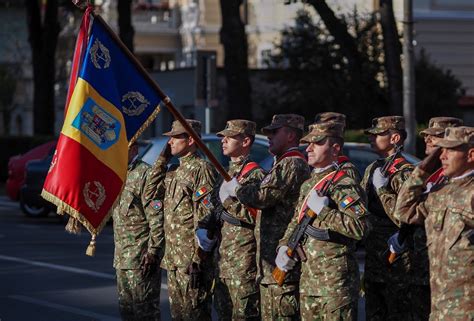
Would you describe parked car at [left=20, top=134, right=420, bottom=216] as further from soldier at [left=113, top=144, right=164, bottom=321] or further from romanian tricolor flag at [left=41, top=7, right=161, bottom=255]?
romanian tricolor flag at [left=41, top=7, right=161, bottom=255]

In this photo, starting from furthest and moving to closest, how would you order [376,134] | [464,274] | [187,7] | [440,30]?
[187,7] < [440,30] < [376,134] < [464,274]

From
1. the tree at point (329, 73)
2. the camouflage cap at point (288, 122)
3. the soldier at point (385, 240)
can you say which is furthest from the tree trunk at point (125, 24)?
the camouflage cap at point (288, 122)

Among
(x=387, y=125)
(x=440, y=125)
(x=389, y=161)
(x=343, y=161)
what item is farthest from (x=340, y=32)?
(x=343, y=161)

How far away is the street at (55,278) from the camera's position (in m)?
12.6

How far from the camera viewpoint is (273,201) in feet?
28.4

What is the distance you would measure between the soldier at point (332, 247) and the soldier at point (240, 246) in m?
0.94

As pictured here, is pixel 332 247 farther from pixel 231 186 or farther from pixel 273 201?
pixel 231 186

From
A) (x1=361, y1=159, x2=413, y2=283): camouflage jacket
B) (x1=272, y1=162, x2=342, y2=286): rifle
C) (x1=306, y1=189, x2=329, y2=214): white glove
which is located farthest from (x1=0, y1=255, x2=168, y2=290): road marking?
(x1=306, y1=189, x2=329, y2=214): white glove

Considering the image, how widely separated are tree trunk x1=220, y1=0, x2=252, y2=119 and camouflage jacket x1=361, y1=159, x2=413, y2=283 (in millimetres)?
17627

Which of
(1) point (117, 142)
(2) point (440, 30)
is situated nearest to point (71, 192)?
(1) point (117, 142)

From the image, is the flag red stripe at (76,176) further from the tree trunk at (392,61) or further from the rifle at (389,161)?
the tree trunk at (392,61)

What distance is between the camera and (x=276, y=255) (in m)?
8.67

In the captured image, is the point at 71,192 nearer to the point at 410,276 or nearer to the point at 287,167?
the point at 287,167

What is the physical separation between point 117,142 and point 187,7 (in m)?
44.7
